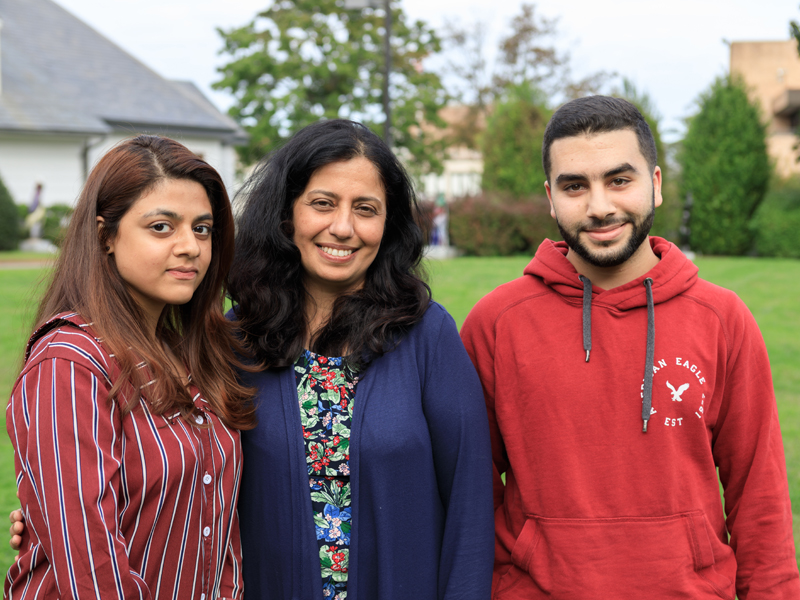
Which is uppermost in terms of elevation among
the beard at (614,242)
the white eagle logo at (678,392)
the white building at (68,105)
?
the white building at (68,105)

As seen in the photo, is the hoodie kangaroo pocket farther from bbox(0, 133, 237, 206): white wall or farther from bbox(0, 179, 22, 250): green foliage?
bbox(0, 133, 237, 206): white wall

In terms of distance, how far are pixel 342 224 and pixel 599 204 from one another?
77cm

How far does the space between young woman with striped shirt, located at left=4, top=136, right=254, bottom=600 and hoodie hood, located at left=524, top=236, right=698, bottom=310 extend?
1.00m

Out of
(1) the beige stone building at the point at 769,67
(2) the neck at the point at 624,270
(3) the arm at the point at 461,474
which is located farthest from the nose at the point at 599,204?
(1) the beige stone building at the point at 769,67

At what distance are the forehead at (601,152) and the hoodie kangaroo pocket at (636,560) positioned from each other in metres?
1.01

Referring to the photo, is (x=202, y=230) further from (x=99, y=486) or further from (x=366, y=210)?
(x=99, y=486)

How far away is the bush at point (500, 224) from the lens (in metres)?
22.8

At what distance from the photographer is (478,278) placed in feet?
47.3

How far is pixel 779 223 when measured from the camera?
23.4 m

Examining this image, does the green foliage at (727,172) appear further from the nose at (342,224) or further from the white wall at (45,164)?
the nose at (342,224)

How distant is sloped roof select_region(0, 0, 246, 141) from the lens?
84.1 feet

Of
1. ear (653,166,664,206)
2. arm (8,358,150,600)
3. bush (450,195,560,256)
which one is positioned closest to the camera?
arm (8,358,150,600)

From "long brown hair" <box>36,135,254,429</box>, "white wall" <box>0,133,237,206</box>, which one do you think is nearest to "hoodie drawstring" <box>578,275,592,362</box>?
"long brown hair" <box>36,135,254,429</box>

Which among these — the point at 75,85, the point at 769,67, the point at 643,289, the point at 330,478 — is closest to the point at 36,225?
the point at 75,85
